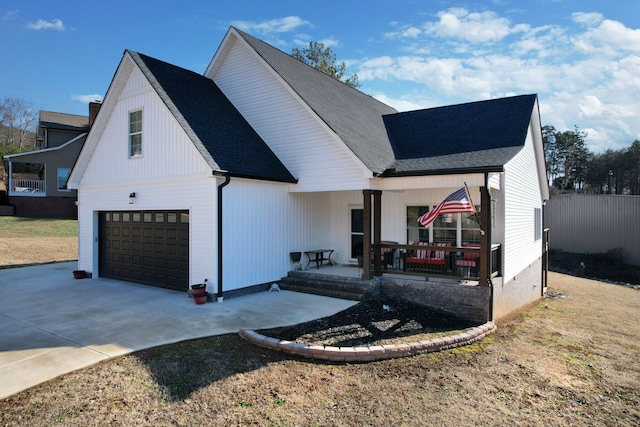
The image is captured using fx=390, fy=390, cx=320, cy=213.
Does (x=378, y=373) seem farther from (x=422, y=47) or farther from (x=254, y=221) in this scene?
(x=422, y=47)

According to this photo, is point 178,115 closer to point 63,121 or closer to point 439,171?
point 439,171

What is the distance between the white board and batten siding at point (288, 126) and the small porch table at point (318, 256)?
215 cm

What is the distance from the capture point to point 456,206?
862 centimetres

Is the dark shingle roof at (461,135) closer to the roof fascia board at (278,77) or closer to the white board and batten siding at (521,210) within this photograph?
the white board and batten siding at (521,210)

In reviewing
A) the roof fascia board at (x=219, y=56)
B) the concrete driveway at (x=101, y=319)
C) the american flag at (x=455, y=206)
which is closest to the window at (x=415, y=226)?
the american flag at (x=455, y=206)

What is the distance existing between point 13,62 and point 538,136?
41.9 m

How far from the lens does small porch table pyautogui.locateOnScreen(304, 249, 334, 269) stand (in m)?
12.6

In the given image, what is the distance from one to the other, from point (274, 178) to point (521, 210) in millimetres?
8258

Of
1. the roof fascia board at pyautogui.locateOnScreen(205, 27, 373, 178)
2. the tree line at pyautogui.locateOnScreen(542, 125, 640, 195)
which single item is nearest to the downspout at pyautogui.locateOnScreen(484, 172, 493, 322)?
the roof fascia board at pyautogui.locateOnScreen(205, 27, 373, 178)

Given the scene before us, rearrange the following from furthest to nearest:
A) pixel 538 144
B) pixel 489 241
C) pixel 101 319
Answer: pixel 538 144 → pixel 489 241 → pixel 101 319

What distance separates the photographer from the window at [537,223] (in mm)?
16219

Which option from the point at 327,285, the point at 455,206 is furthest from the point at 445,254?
the point at 327,285

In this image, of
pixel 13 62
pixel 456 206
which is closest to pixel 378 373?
pixel 456 206

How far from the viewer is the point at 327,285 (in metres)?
10.8
